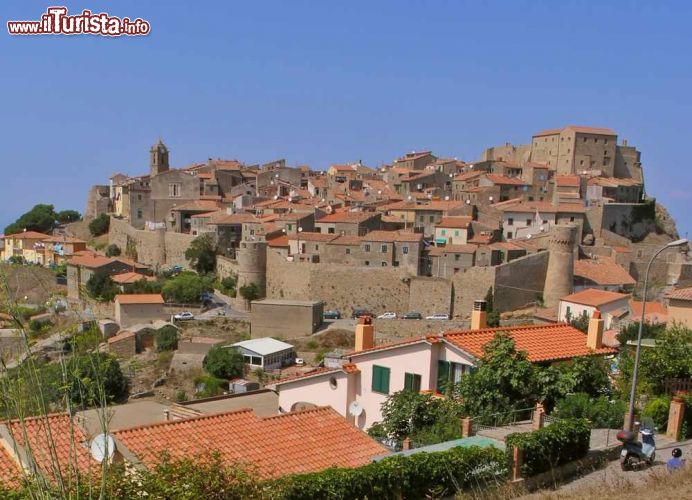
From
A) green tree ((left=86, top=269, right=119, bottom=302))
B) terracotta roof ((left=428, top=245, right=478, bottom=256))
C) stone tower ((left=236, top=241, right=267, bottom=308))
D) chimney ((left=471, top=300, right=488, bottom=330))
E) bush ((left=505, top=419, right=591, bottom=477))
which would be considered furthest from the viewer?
stone tower ((left=236, top=241, right=267, bottom=308))

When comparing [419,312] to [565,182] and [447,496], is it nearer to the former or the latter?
[565,182]

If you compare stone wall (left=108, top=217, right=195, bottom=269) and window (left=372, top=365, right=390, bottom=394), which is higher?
window (left=372, top=365, right=390, bottom=394)

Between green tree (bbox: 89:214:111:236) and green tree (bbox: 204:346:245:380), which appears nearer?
green tree (bbox: 204:346:245:380)

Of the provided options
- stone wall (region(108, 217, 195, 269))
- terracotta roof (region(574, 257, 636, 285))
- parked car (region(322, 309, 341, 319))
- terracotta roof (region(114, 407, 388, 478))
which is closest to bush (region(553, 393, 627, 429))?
terracotta roof (region(114, 407, 388, 478))

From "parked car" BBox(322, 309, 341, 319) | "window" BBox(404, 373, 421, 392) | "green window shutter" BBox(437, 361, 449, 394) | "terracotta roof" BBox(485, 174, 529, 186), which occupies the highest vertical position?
"terracotta roof" BBox(485, 174, 529, 186)

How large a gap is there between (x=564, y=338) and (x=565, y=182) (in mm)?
42155

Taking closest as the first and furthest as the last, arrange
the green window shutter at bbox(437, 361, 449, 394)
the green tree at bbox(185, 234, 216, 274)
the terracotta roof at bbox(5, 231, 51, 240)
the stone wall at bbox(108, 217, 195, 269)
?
the green window shutter at bbox(437, 361, 449, 394)
the green tree at bbox(185, 234, 216, 274)
the stone wall at bbox(108, 217, 195, 269)
the terracotta roof at bbox(5, 231, 51, 240)

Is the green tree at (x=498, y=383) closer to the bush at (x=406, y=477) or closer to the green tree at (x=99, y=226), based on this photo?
the bush at (x=406, y=477)

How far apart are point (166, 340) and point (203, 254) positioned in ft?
39.1

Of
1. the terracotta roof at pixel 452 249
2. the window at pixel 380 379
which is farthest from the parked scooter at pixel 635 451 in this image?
the terracotta roof at pixel 452 249

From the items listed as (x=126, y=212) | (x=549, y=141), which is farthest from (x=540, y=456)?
(x=549, y=141)

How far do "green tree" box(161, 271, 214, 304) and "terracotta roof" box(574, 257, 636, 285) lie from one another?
77.3 ft

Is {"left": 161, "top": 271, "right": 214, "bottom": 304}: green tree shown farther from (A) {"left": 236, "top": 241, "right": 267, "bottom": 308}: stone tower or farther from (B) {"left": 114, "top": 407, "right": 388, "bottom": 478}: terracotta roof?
(B) {"left": 114, "top": 407, "right": 388, "bottom": 478}: terracotta roof

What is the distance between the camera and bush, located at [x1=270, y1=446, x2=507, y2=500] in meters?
7.45
